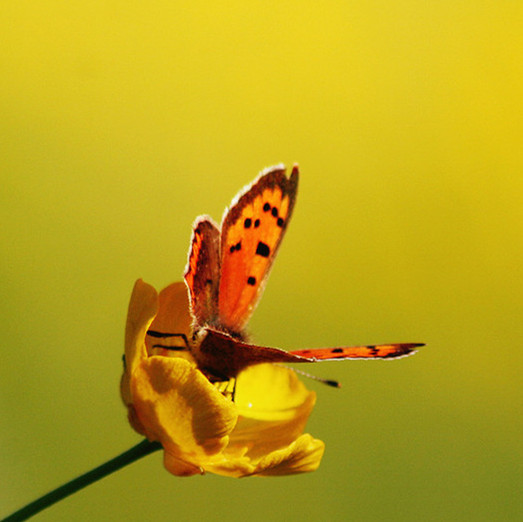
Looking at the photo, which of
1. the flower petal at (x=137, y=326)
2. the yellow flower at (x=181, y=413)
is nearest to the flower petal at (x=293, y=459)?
the yellow flower at (x=181, y=413)

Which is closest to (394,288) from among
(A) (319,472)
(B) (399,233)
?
(B) (399,233)

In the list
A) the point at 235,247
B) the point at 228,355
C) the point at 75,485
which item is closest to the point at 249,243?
the point at 235,247

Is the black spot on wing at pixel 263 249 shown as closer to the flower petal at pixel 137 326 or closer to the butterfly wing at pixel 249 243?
the butterfly wing at pixel 249 243

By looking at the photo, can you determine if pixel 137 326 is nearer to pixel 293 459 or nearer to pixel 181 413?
pixel 181 413

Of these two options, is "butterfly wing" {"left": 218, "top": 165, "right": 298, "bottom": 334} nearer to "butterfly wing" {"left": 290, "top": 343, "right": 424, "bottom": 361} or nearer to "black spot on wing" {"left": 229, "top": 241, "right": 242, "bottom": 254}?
"black spot on wing" {"left": 229, "top": 241, "right": 242, "bottom": 254}

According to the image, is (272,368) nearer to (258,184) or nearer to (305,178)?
(258,184)

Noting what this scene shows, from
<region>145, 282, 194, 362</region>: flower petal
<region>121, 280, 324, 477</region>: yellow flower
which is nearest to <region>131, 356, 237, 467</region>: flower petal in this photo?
<region>121, 280, 324, 477</region>: yellow flower
